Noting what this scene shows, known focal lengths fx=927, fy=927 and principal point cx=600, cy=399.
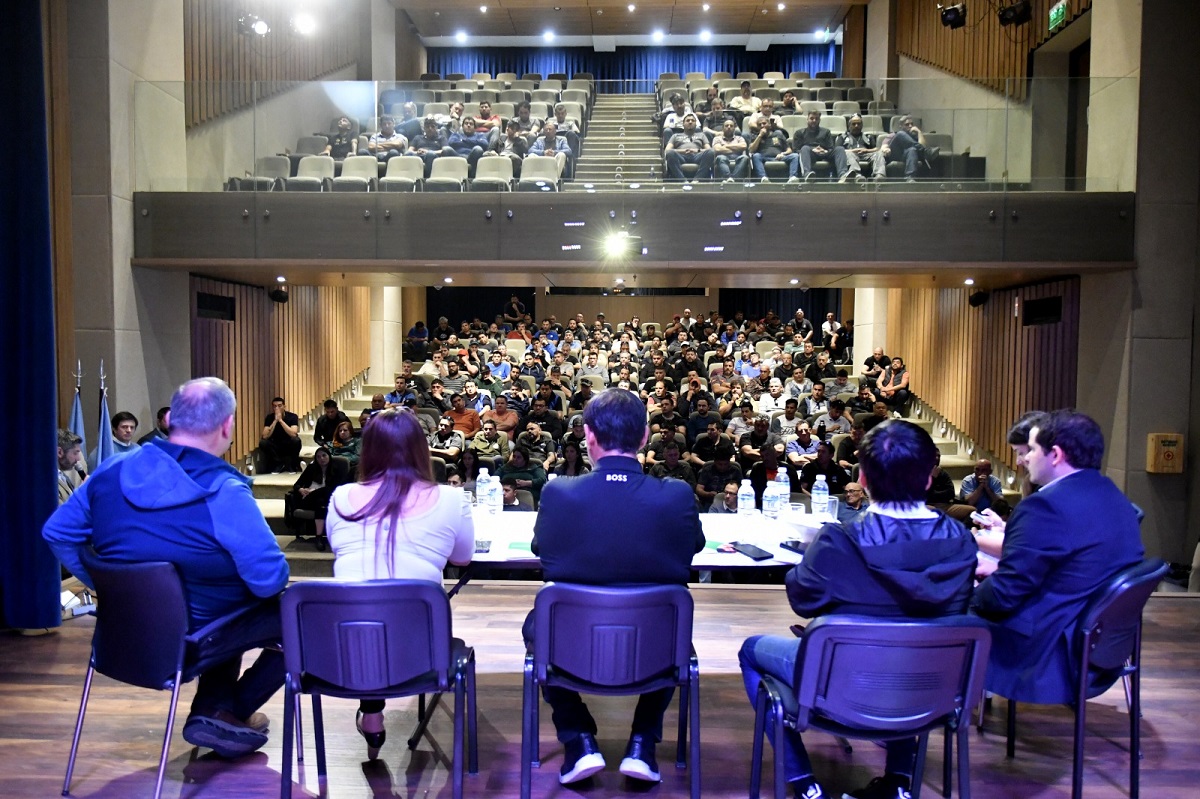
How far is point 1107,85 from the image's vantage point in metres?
7.80

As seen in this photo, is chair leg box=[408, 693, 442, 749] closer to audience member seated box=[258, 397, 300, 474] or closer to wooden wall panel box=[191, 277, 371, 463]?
wooden wall panel box=[191, 277, 371, 463]

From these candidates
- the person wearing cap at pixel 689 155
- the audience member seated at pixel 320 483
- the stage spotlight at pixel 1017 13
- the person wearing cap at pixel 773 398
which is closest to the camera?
the audience member seated at pixel 320 483

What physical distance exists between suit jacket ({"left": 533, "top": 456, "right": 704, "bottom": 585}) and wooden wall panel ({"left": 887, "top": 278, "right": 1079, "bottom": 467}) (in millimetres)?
7129

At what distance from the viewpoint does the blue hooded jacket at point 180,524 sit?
263cm

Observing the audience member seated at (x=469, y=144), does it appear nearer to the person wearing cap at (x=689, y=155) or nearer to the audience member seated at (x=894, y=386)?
the person wearing cap at (x=689, y=155)

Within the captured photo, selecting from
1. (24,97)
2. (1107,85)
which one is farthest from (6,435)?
(1107,85)

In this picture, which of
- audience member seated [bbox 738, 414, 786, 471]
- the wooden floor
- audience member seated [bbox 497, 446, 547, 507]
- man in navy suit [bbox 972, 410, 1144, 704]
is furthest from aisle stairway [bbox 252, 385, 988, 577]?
man in navy suit [bbox 972, 410, 1144, 704]

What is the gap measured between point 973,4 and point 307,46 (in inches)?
360

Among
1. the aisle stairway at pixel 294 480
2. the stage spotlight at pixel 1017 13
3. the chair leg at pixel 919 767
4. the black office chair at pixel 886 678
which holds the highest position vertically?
the stage spotlight at pixel 1017 13

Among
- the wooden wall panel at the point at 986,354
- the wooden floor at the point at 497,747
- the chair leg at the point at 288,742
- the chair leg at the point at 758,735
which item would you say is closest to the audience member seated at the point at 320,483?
the wooden floor at the point at 497,747

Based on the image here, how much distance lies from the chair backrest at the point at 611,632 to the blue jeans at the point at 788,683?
24 centimetres

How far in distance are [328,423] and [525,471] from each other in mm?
3073

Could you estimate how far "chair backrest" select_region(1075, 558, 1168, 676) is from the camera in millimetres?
2557

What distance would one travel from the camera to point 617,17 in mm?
17016
